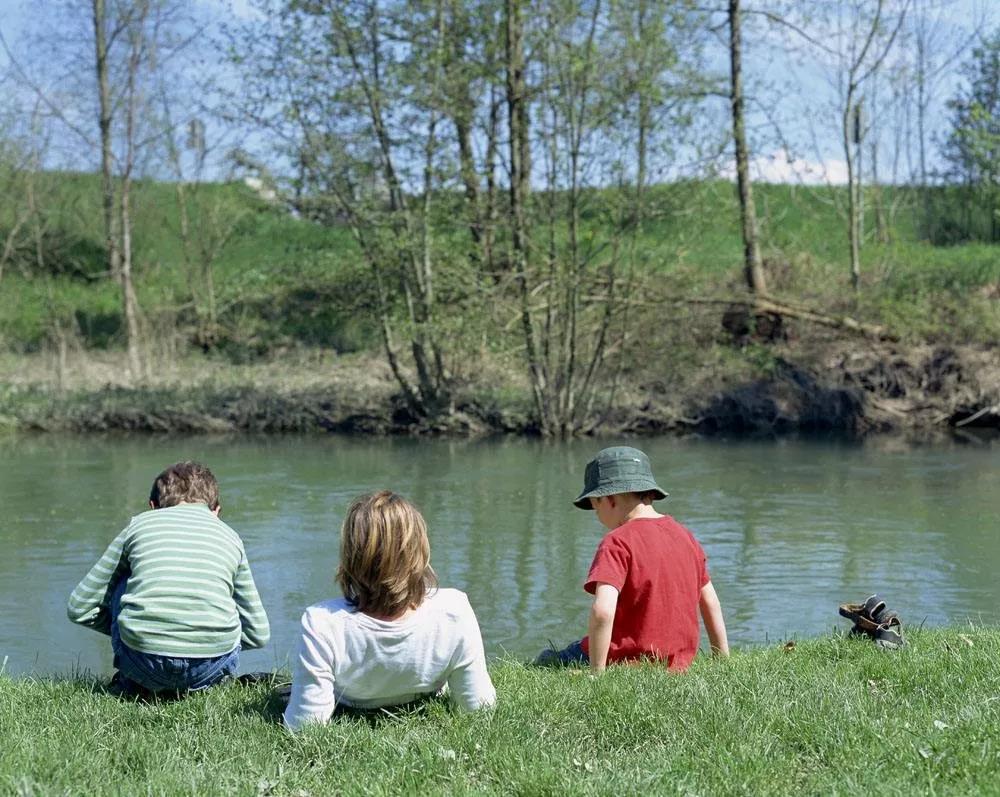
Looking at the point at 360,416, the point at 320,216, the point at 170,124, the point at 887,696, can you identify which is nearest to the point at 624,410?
the point at 360,416

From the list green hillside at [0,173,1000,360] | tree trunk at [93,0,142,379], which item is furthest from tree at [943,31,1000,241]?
tree trunk at [93,0,142,379]

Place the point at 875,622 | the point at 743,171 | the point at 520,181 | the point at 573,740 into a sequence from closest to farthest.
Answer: the point at 573,740, the point at 875,622, the point at 520,181, the point at 743,171

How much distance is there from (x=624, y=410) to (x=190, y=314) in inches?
516

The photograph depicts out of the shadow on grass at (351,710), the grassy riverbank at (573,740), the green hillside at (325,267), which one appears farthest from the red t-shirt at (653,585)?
the green hillside at (325,267)

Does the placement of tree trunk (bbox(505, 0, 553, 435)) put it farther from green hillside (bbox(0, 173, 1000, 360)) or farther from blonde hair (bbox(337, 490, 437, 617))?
blonde hair (bbox(337, 490, 437, 617))

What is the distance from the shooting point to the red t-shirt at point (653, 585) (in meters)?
5.59

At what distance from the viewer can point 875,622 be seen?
6.62 metres

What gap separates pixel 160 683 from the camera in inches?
215

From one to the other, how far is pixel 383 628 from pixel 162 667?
1195 mm

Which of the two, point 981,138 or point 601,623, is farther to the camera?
point 981,138

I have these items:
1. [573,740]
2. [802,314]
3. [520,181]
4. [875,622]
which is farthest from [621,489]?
[802,314]

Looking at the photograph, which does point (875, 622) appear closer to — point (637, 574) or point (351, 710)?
point (637, 574)

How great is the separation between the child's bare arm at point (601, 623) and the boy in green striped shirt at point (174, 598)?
1512mm

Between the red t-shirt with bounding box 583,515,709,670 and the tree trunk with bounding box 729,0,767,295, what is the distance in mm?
16119
